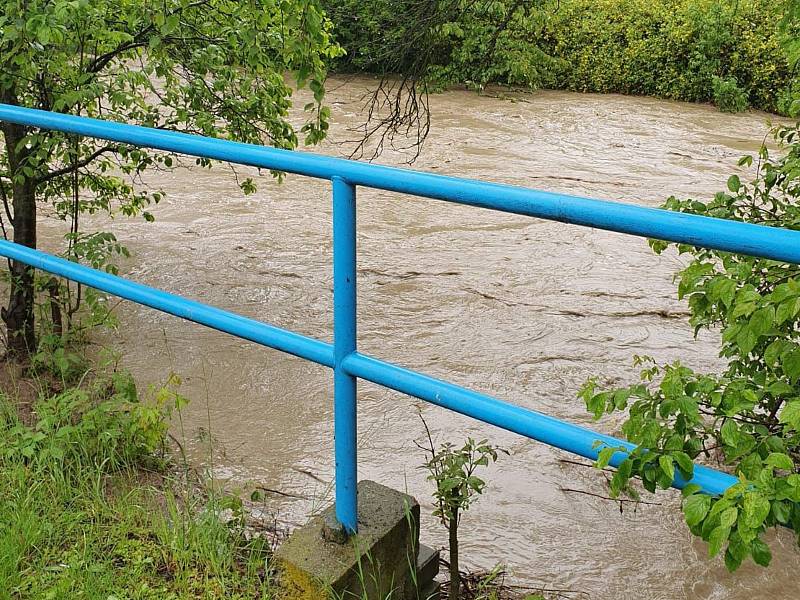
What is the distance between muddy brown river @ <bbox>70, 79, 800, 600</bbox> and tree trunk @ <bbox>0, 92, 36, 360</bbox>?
0.68 metres

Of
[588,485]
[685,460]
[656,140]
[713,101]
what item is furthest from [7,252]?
[713,101]

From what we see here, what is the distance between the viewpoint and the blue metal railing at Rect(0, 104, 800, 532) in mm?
1531

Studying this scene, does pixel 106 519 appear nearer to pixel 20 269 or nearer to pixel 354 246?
pixel 354 246

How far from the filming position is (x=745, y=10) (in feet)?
44.2

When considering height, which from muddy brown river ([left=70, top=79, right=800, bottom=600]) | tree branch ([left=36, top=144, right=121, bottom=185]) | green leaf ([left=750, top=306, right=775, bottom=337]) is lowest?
muddy brown river ([left=70, top=79, right=800, bottom=600])

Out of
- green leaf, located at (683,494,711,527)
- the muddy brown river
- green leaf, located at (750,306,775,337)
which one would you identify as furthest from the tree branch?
green leaf, located at (683,494,711,527)

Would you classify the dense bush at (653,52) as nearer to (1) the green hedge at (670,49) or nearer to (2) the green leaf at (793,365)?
(1) the green hedge at (670,49)

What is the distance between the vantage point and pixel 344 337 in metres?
2.06

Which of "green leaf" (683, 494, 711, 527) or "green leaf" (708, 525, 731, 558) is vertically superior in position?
"green leaf" (683, 494, 711, 527)

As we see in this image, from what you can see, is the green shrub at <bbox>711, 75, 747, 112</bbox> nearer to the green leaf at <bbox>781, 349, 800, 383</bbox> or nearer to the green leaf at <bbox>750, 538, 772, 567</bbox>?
the green leaf at <bbox>781, 349, 800, 383</bbox>

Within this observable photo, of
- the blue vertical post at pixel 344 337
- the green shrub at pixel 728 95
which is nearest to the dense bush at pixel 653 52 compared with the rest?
the green shrub at pixel 728 95

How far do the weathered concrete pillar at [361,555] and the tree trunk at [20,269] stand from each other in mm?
2561

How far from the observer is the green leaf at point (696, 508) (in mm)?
1605

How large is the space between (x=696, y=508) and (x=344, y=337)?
0.83 meters
